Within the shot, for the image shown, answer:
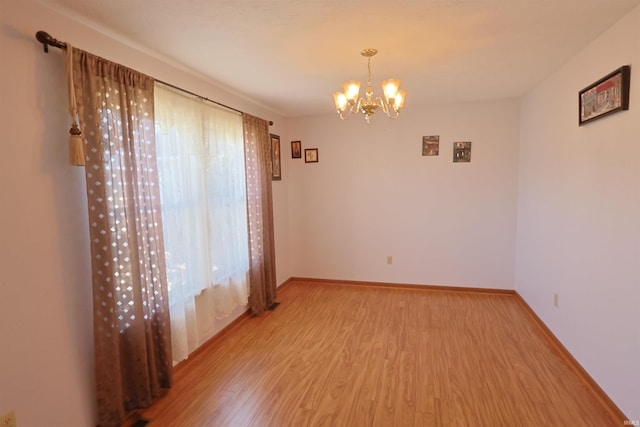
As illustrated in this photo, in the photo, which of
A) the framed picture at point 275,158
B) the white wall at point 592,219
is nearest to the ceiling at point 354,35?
the white wall at point 592,219

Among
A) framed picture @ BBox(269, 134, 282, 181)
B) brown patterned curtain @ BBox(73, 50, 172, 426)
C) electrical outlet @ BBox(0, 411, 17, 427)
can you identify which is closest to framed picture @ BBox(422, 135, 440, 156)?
framed picture @ BBox(269, 134, 282, 181)

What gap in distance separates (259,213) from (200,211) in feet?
2.88

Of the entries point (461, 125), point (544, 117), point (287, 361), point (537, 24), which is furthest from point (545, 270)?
point (287, 361)

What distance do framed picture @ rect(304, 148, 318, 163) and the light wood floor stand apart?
2.05 m

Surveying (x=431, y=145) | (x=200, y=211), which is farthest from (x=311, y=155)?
(x=200, y=211)

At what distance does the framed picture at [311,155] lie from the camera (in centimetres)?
441

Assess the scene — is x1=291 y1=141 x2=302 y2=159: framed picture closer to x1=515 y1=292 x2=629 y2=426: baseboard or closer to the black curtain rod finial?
the black curtain rod finial

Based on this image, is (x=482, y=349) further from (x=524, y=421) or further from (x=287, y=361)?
(x=287, y=361)

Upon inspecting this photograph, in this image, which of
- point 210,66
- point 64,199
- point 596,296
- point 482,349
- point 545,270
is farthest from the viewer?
point 545,270

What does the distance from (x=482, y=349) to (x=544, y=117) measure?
2.24 metres

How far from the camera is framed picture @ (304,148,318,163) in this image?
4406 millimetres

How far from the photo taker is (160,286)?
211cm

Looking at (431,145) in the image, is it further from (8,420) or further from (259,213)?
(8,420)

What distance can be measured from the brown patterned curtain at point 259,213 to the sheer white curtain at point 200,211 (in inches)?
3.0
